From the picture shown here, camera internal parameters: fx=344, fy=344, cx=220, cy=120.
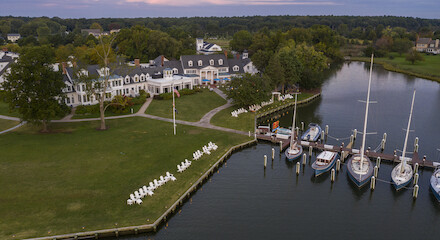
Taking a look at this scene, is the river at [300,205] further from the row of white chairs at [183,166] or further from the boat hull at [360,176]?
the row of white chairs at [183,166]

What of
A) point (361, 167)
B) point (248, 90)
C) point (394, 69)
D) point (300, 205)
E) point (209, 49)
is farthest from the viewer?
point (209, 49)

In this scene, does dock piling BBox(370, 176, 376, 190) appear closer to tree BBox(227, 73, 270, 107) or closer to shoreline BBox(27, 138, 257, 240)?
shoreline BBox(27, 138, 257, 240)

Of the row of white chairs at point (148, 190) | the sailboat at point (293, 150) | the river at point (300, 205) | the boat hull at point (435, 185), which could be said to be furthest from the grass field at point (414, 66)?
the row of white chairs at point (148, 190)

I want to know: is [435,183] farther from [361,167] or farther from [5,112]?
[5,112]

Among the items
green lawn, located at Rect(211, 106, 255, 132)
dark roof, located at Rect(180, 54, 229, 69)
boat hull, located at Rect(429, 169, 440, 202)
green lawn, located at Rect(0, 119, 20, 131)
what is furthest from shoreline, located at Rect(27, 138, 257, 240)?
dark roof, located at Rect(180, 54, 229, 69)

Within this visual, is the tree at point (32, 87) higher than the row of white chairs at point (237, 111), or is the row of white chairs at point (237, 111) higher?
the tree at point (32, 87)

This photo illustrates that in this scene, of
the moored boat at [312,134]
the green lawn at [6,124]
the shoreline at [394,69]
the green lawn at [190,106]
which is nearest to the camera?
the moored boat at [312,134]

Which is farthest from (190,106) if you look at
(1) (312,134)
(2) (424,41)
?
(2) (424,41)
